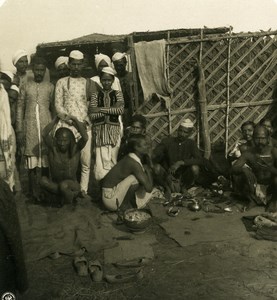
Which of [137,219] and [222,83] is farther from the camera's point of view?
[222,83]

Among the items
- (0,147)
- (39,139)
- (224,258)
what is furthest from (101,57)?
(224,258)

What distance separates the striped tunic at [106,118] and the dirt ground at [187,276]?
1814mm

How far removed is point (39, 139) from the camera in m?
5.98

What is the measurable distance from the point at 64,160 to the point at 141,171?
3.45 ft

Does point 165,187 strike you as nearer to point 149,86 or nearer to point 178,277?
point 149,86

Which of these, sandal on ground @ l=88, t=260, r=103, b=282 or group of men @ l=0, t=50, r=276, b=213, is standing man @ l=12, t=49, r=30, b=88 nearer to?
group of men @ l=0, t=50, r=276, b=213

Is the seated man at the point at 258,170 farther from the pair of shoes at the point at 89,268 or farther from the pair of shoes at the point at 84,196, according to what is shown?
the pair of shoes at the point at 89,268

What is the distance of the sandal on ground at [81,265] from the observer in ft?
12.6

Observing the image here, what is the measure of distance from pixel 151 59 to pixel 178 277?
12.2 ft

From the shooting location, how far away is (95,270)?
3809 millimetres

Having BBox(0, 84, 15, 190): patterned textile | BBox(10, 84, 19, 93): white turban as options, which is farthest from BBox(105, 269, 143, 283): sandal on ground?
BBox(10, 84, 19, 93): white turban

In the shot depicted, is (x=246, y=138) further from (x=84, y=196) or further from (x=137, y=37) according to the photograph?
(x=137, y=37)

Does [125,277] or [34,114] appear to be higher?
[34,114]

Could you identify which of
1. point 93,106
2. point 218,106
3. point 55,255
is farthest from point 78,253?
point 218,106
